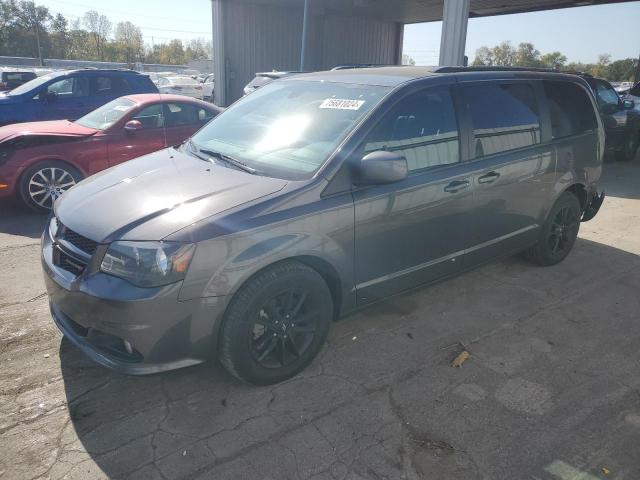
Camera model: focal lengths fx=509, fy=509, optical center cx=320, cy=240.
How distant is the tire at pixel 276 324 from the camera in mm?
2748

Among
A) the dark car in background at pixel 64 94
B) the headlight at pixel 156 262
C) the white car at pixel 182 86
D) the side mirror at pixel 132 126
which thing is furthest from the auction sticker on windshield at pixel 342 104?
the white car at pixel 182 86

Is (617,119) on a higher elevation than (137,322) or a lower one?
higher

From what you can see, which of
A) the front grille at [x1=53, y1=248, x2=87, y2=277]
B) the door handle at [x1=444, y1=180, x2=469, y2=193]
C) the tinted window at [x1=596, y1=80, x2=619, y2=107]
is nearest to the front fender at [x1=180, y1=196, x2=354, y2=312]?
the front grille at [x1=53, y1=248, x2=87, y2=277]

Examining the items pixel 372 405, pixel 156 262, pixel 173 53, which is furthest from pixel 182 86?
pixel 173 53

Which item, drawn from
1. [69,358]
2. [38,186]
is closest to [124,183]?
[69,358]

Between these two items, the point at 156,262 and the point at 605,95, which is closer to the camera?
the point at 156,262

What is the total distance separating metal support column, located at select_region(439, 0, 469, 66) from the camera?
11758 mm

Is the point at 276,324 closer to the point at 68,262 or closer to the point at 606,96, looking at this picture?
the point at 68,262

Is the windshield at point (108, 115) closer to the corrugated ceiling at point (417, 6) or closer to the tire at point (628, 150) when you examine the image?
the tire at point (628, 150)

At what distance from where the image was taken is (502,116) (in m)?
4.04

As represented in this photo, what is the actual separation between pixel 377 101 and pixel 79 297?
2.12 m

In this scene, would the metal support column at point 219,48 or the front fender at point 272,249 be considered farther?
the metal support column at point 219,48

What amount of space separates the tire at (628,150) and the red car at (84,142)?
930 centimetres

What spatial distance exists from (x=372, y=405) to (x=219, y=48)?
17.8 metres
